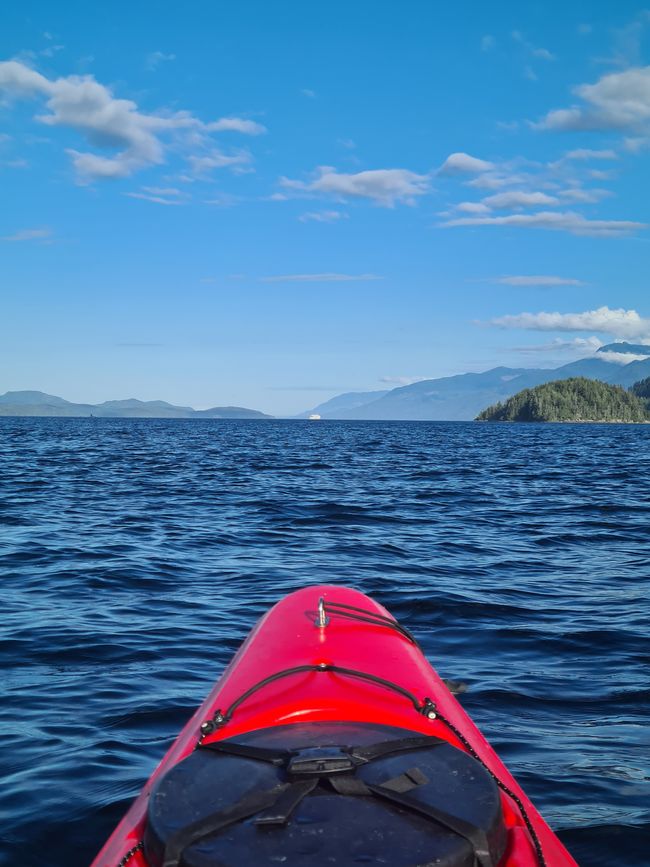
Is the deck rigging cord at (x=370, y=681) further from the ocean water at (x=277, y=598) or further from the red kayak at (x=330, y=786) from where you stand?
the ocean water at (x=277, y=598)

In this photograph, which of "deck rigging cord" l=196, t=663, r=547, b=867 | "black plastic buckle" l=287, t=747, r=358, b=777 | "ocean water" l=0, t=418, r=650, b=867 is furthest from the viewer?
"ocean water" l=0, t=418, r=650, b=867

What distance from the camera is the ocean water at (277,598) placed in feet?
15.1

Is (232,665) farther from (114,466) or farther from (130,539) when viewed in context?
(114,466)

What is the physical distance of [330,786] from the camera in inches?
100

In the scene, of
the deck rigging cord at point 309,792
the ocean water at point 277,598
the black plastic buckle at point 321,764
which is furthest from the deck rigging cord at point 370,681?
the ocean water at point 277,598

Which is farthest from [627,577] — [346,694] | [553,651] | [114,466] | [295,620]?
[114,466]

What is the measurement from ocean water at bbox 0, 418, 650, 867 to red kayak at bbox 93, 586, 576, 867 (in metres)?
1.49

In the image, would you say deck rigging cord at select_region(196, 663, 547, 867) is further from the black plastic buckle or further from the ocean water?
the ocean water

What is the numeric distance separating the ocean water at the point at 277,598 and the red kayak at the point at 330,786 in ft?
4.89

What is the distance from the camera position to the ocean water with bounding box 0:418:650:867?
15.1 feet

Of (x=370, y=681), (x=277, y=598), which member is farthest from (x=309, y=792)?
(x=277, y=598)

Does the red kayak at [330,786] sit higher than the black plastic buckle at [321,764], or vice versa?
the black plastic buckle at [321,764]

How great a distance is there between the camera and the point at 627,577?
1009 centimetres

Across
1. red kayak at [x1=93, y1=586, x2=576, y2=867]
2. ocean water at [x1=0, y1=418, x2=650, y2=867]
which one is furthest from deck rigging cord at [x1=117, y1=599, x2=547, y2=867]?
ocean water at [x1=0, y1=418, x2=650, y2=867]
